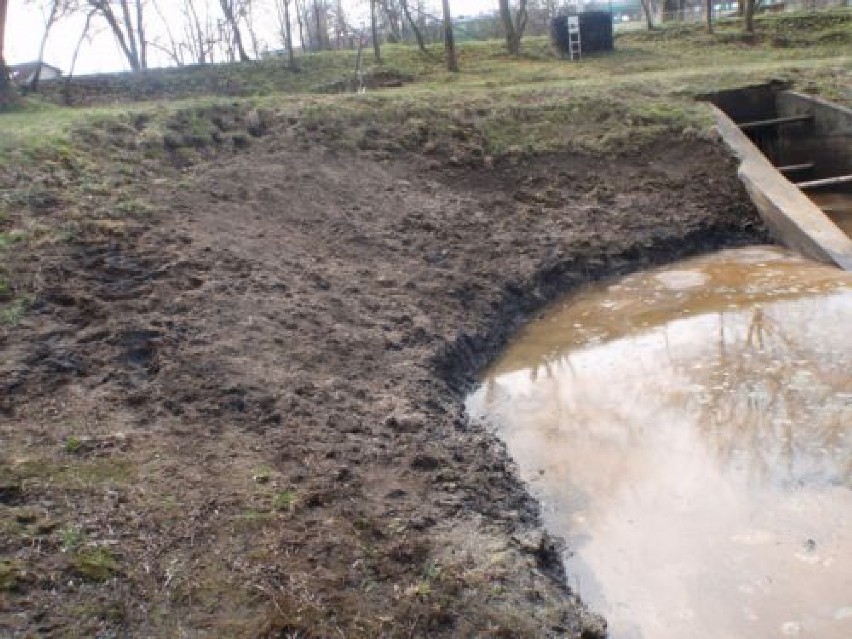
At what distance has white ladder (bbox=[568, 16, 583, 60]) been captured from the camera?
2128 cm

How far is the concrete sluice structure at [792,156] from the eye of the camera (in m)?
9.91

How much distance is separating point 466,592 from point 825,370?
161 inches

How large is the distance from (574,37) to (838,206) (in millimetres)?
11170

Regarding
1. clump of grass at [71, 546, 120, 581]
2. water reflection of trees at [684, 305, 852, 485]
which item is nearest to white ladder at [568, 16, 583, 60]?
water reflection of trees at [684, 305, 852, 485]

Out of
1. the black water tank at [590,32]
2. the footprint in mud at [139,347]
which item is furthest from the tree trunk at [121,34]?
the footprint in mud at [139,347]

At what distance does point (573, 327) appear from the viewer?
8070mm

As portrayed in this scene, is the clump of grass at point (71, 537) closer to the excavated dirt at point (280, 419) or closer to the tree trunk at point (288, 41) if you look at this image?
the excavated dirt at point (280, 419)

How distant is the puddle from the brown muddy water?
2778 millimetres

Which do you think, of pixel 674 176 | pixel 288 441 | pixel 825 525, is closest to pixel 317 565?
pixel 288 441

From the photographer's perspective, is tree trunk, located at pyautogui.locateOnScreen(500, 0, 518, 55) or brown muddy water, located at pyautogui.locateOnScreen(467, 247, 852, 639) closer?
brown muddy water, located at pyautogui.locateOnScreen(467, 247, 852, 639)

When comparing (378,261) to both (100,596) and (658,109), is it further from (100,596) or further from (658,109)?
(658,109)

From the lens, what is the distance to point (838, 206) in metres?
12.0

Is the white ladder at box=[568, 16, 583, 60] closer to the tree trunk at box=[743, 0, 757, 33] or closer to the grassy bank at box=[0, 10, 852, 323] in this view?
the grassy bank at box=[0, 10, 852, 323]

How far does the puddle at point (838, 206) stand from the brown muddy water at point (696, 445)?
2778 mm
